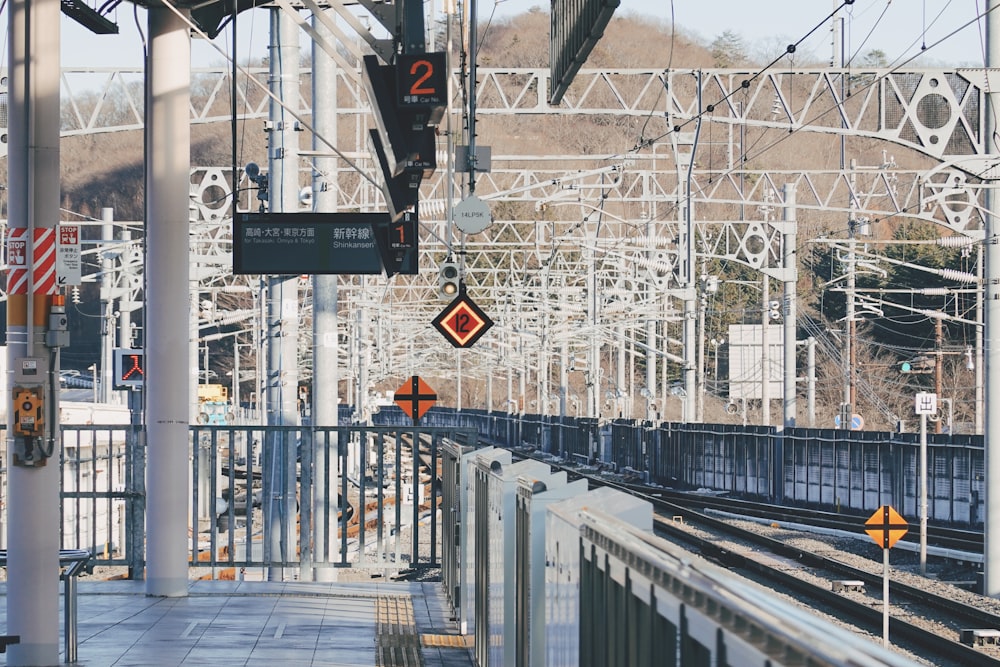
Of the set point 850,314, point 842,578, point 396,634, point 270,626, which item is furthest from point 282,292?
point 850,314

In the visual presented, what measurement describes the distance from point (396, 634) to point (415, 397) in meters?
11.9

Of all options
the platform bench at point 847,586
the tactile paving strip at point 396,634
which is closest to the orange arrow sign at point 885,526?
the platform bench at point 847,586

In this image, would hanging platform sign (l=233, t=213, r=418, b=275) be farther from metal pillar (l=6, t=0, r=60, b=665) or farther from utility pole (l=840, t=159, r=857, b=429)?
utility pole (l=840, t=159, r=857, b=429)

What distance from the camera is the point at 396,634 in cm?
1112

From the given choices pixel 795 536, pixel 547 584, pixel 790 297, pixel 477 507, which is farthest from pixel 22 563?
pixel 790 297

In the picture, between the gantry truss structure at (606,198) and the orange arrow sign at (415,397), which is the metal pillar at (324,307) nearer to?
the gantry truss structure at (606,198)

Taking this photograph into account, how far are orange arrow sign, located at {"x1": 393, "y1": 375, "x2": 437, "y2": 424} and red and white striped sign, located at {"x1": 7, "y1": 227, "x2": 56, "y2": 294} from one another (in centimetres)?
1309

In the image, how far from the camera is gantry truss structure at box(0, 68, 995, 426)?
84.8ft

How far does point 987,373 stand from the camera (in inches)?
803

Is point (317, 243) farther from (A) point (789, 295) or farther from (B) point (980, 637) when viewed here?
(A) point (789, 295)

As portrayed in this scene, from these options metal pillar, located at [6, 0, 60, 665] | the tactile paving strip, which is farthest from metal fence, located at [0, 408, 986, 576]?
metal pillar, located at [6, 0, 60, 665]

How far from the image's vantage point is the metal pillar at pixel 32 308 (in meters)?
9.48

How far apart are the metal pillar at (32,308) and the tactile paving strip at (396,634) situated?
210 centimetres

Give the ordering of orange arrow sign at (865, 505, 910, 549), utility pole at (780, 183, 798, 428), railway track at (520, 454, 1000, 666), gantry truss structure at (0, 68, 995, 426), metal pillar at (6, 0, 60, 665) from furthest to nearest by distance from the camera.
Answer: utility pole at (780, 183, 798, 428), gantry truss structure at (0, 68, 995, 426), orange arrow sign at (865, 505, 910, 549), railway track at (520, 454, 1000, 666), metal pillar at (6, 0, 60, 665)
